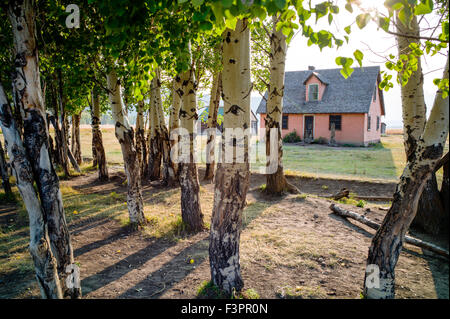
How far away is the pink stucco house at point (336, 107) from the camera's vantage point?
25812 millimetres

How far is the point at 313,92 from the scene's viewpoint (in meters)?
28.7

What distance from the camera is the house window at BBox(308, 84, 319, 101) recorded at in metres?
28.5

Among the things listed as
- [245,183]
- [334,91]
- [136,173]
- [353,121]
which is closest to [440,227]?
[245,183]

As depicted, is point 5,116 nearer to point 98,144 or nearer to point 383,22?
point 383,22

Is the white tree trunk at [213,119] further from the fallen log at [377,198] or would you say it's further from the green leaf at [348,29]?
the green leaf at [348,29]

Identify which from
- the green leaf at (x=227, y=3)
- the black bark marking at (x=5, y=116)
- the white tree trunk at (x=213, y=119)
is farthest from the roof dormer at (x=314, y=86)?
the green leaf at (x=227, y=3)

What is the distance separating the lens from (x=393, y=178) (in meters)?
12.3

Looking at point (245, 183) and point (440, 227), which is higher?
point (245, 183)

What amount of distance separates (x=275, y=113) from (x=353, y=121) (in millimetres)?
20138

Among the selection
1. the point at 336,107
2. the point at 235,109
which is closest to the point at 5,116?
the point at 235,109

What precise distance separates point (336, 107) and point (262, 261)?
25.2 meters

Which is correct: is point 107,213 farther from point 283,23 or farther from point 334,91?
point 334,91
